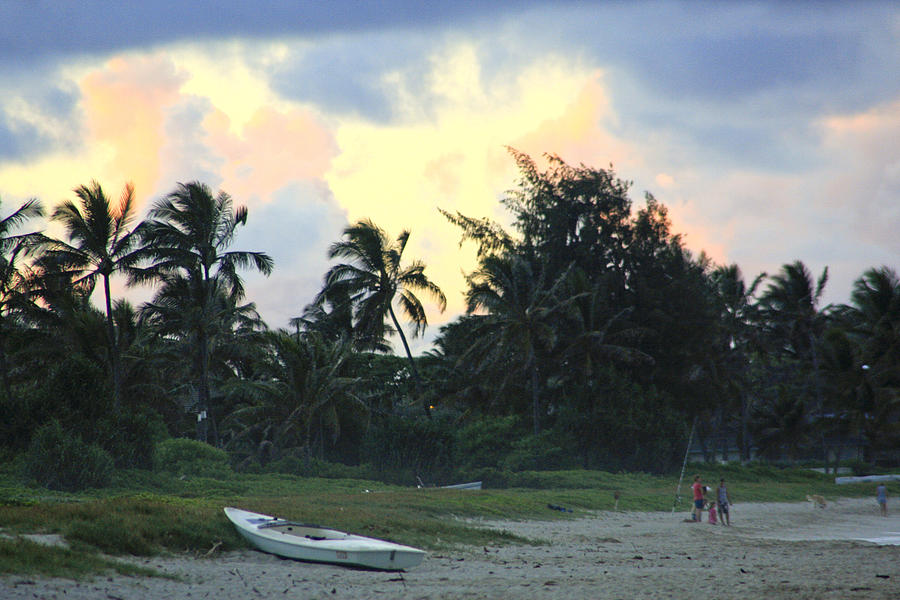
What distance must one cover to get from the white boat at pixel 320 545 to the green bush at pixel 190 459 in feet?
44.4

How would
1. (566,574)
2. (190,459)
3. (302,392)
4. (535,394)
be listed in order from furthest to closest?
1. (535,394)
2. (302,392)
3. (190,459)
4. (566,574)

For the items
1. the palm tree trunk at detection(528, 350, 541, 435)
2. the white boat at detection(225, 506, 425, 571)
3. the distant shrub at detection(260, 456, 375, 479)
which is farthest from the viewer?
the palm tree trunk at detection(528, 350, 541, 435)

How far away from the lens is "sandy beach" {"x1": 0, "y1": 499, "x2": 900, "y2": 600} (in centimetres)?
972

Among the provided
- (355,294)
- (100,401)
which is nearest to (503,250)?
(355,294)

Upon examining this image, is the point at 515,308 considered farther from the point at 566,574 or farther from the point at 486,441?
the point at 566,574

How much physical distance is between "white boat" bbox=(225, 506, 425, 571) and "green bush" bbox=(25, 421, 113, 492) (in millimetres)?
8987

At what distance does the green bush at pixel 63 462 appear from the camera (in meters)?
20.0

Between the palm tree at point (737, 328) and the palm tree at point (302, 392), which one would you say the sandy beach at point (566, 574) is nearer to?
the palm tree at point (302, 392)

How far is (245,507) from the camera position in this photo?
15469 mm

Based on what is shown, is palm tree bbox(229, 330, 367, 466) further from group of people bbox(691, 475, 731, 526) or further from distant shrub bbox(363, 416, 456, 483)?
group of people bbox(691, 475, 731, 526)

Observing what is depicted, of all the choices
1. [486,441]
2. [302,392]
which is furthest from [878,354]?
[302,392]

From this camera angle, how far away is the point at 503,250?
43562 mm

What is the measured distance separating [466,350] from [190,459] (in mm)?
15524

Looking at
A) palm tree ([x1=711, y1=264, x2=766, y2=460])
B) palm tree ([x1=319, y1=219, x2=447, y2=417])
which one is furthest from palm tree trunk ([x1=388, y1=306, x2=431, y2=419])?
palm tree ([x1=711, y1=264, x2=766, y2=460])
